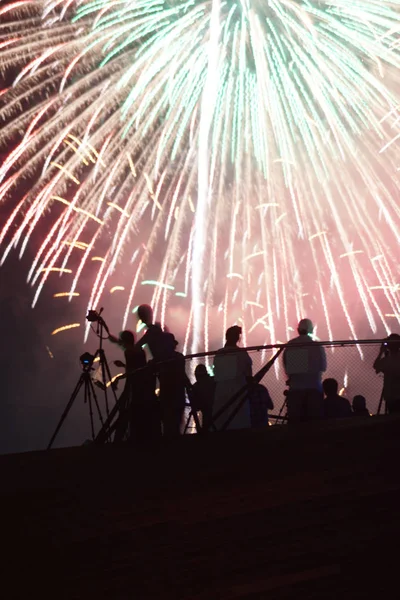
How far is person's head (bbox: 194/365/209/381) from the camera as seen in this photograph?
10.3m

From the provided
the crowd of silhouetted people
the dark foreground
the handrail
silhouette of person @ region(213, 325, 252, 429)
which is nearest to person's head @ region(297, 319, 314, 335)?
the crowd of silhouetted people

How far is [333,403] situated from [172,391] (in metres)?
1.99

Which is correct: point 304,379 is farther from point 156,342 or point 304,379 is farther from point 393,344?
point 156,342

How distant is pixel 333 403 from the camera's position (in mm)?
10297

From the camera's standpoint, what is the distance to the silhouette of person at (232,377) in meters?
9.73

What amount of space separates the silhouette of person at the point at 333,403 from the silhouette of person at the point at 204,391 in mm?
1356

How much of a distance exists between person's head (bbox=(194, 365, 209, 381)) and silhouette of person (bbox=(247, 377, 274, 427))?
2.61 feet

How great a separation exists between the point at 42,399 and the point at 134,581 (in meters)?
56.9

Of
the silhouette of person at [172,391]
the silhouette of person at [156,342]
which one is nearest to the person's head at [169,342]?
the silhouette of person at [156,342]

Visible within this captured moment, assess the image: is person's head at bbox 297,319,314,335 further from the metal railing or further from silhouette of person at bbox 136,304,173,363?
silhouette of person at bbox 136,304,173,363

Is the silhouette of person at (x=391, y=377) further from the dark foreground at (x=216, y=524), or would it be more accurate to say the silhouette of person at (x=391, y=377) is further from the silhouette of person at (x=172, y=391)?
the dark foreground at (x=216, y=524)

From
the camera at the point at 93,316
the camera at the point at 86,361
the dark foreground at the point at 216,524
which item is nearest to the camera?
the dark foreground at the point at 216,524

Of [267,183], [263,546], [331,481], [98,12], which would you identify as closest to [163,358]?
[331,481]

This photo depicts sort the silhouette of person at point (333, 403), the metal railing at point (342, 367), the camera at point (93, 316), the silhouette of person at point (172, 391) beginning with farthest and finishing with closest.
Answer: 1. the camera at point (93, 316)
2. the silhouette of person at point (333, 403)
3. the metal railing at point (342, 367)
4. the silhouette of person at point (172, 391)
